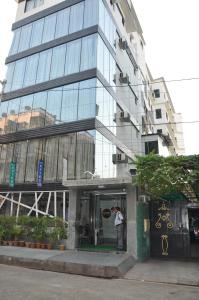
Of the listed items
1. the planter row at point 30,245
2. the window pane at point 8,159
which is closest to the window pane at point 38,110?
the window pane at point 8,159

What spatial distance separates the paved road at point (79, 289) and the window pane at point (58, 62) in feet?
49.8

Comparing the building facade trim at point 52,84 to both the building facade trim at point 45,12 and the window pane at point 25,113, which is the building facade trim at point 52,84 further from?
the building facade trim at point 45,12

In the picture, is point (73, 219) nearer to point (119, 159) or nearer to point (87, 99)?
point (119, 159)

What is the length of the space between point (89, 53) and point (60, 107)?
4737 millimetres

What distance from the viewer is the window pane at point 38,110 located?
63.0 feet

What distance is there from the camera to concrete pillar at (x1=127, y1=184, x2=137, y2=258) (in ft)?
36.5

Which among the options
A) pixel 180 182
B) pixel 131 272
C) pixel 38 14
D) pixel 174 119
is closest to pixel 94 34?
pixel 38 14

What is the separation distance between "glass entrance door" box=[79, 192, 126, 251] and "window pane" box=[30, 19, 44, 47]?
15.3 meters

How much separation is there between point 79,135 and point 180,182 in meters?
8.90

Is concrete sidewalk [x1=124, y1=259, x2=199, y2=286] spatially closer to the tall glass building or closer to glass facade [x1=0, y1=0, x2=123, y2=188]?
the tall glass building

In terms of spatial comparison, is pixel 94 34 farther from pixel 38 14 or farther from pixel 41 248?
pixel 41 248

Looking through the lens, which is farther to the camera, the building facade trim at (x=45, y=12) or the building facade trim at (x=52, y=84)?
the building facade trim at (x=45, y=12)

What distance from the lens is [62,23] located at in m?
21.6

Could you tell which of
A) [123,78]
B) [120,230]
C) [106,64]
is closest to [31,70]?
[106,64]
